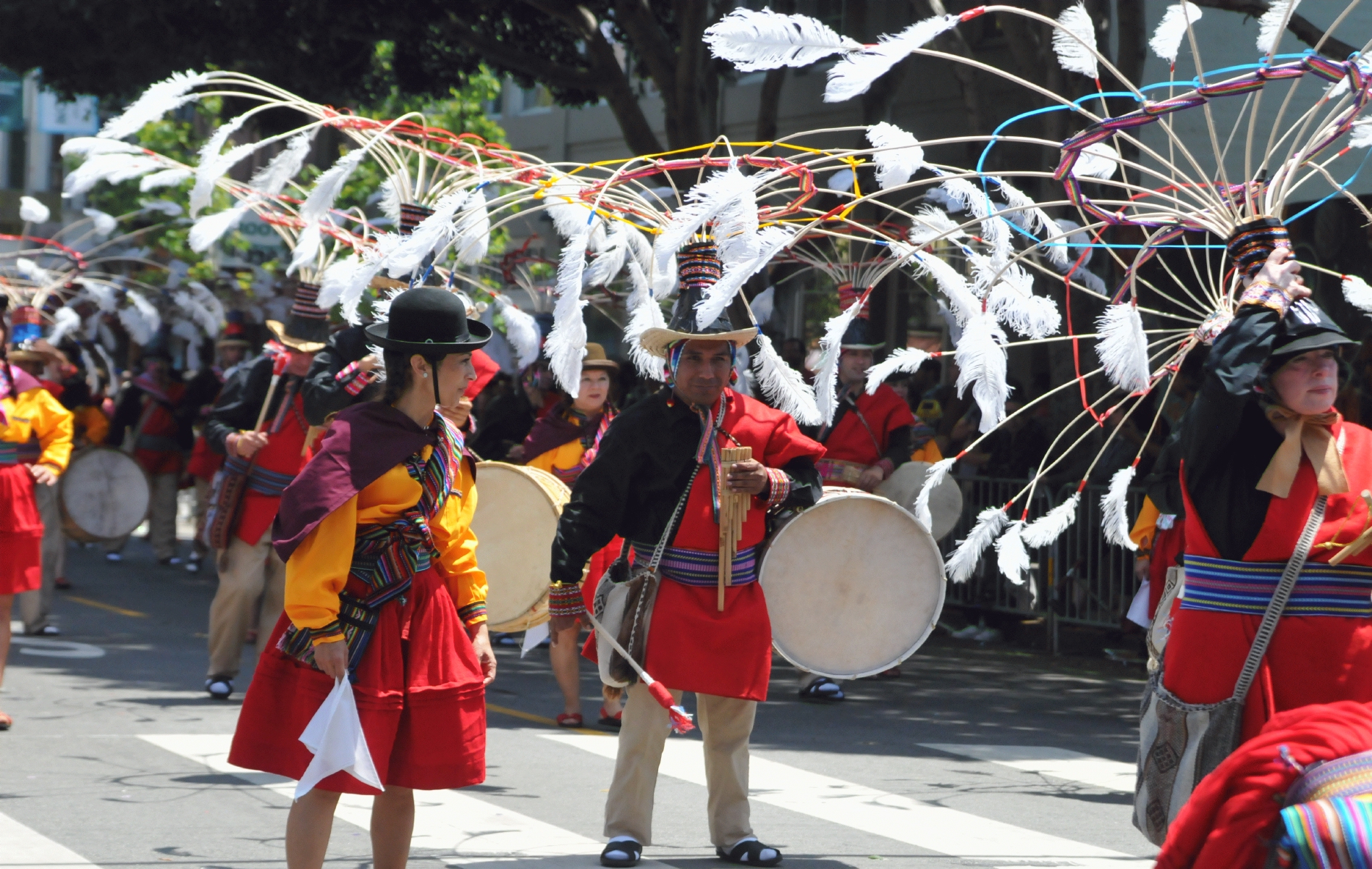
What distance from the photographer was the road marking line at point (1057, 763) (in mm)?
7461

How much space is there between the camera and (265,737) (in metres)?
4.55

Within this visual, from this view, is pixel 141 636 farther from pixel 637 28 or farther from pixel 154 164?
pixel 637 28

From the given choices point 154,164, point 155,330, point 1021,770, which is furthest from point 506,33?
point 1021,770

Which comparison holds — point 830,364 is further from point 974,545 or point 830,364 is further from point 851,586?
point 851,586

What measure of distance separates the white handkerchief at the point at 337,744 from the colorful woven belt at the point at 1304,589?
2309 mm

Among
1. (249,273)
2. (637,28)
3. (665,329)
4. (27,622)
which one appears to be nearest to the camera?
(665,329)

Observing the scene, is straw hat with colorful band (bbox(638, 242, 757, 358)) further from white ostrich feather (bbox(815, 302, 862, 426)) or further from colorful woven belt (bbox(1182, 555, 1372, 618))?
colorful woven belt (bbox(1182, 555, 1372, 618))

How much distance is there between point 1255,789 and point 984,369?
2624 millimetres

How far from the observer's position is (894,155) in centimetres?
513

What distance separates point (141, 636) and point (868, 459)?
17.6 feet

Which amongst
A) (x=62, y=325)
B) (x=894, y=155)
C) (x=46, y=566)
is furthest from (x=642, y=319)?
(x=62, y=325)

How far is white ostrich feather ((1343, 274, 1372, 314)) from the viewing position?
529cm

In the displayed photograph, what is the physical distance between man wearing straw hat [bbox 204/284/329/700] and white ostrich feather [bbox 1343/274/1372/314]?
17.5ft

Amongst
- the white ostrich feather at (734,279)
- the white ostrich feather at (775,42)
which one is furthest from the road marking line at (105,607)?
the white ostrich feather at (775,42)
